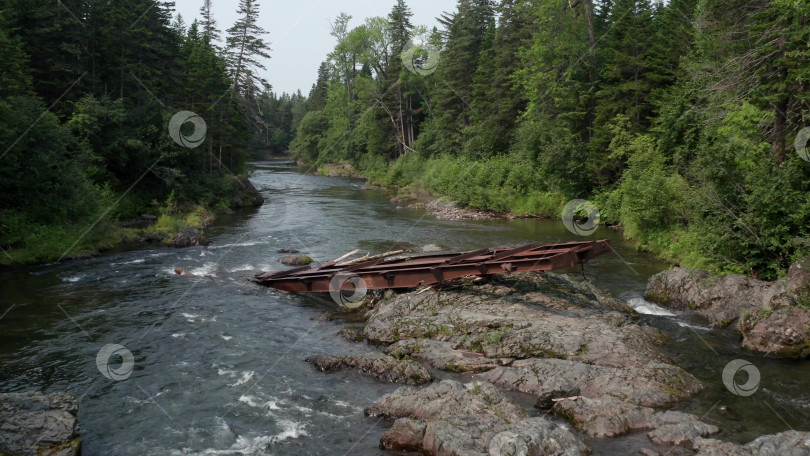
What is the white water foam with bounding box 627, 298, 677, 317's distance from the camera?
15.6 m

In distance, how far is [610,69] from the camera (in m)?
34.9

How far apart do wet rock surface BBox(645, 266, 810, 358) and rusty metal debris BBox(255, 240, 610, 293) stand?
13.5ft

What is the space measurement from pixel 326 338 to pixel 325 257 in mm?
9472

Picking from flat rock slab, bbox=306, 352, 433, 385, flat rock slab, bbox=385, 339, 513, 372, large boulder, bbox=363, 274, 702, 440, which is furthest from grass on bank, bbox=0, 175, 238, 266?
flat rock slab, bbox=385, 339, 513, 372

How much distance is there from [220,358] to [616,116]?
3028 centimetres

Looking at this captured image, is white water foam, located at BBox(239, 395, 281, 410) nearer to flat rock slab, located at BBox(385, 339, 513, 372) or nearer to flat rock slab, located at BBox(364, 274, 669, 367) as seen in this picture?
flat rock slab, located at BBox(385, 339, 513, 372)

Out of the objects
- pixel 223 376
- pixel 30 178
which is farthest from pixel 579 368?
pixel 30 178

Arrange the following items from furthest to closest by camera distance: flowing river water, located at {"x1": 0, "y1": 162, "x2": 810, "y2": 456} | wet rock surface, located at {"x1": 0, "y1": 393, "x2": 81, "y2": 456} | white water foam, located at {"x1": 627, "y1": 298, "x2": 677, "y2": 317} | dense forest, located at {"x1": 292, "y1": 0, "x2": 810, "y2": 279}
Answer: dense forest, located at {"x1": 292, "y1": 0, "x2": 810, "y2": 279}, white water foam, located at {"x1": 627, "y1": 298, "x2": 677, "y2": 317}, flowing river water, located at {"x1": 0, "y1": 162, "x2": 810, "y2": 456}, wet rock surface, located at {"x1": 0, "y1": 393, "x2": 81, "y2": 456}

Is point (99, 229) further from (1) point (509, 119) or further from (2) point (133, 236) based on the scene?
(1) point (509, 119)

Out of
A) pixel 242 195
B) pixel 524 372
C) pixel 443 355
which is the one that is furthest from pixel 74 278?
pixel 242 195

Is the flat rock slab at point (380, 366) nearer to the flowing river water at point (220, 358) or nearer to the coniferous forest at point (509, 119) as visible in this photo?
the flowing river water at point (220, 358)

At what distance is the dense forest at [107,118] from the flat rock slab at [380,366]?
651 inches

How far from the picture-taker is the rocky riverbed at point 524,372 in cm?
814

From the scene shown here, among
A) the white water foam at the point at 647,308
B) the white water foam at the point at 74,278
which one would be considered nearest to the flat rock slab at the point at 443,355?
the white water foam at the point at 647,308
